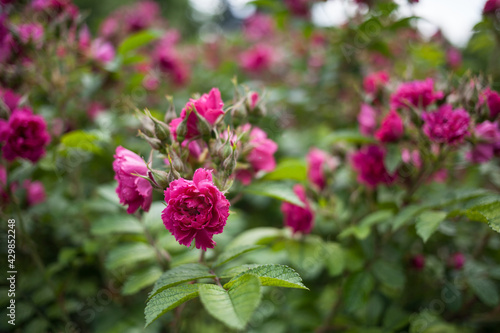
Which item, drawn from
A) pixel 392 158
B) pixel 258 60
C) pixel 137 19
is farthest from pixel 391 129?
pixel 137 19

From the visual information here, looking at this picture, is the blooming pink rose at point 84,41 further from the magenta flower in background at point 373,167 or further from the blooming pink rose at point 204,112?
the magenta flower in background at point 373,167

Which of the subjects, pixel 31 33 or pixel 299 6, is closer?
pixel 31 33

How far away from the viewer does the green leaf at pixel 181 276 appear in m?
0.92

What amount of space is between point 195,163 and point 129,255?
54 centimetres

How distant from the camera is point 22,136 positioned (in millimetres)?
1453

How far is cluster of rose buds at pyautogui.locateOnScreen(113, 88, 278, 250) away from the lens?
37.0 inches

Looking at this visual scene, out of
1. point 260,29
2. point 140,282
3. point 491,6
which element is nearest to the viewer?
point 140,282

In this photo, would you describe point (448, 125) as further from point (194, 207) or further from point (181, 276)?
point (181, 276)

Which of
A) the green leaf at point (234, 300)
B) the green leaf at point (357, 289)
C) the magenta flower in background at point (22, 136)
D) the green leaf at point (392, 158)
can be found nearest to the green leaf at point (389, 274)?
the green leaf at point (357, 289)

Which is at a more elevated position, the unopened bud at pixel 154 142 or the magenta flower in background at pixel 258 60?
the magenta flower in background at pixel 258 60

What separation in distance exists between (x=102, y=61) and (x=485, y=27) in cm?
248

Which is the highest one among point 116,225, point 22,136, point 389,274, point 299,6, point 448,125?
point 299,6

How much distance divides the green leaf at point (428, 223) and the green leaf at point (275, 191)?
43 cm

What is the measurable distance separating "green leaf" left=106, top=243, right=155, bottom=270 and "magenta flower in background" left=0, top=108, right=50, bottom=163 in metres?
0.58
